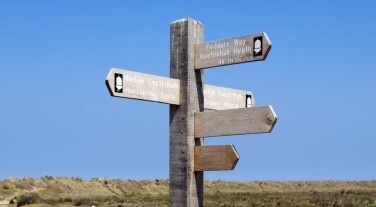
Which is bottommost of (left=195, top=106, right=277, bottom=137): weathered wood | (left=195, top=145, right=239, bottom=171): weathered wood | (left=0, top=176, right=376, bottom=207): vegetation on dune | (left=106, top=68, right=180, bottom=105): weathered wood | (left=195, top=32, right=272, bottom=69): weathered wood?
(left=195, top=145, right=239, bottom=171): weathered wood

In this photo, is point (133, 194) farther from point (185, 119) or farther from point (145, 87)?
point (145, 87)

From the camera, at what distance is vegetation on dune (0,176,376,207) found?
33.8 meters

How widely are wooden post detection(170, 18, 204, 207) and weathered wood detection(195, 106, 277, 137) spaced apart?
15 cm

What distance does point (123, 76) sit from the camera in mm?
7586

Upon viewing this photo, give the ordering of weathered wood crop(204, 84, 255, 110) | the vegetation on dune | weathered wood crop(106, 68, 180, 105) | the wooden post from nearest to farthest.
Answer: weathered wood crop(106, 68, 180, 105)
the wooden post
weathered wood crop(204, 84, 255, 110)
the vegetation on dune

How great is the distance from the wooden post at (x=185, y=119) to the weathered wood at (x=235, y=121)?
0.49 ft

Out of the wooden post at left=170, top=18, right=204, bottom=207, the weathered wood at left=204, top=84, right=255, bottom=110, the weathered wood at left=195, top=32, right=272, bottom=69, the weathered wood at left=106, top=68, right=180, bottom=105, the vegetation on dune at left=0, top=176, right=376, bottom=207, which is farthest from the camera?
the vegetation on dune at left=0, top=176, right=376, bottom=207

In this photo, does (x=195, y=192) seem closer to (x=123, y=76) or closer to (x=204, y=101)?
(x=204, y=101)

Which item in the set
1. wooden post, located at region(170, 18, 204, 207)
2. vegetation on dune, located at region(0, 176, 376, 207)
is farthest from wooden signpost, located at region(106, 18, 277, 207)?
vegetation on dune, located at region(0, 176, 376, 207)

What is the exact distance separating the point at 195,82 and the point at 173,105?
398mm

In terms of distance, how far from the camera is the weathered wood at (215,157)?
7.80 metres

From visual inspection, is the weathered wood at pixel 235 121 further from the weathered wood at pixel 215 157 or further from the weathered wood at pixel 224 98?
the weathered wood at pixel 224 98

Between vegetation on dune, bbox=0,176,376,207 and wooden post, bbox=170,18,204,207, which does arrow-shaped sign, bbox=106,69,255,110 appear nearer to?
wooden post, bbox=170,18,204,207

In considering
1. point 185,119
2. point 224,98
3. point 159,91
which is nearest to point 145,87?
point 159,91
